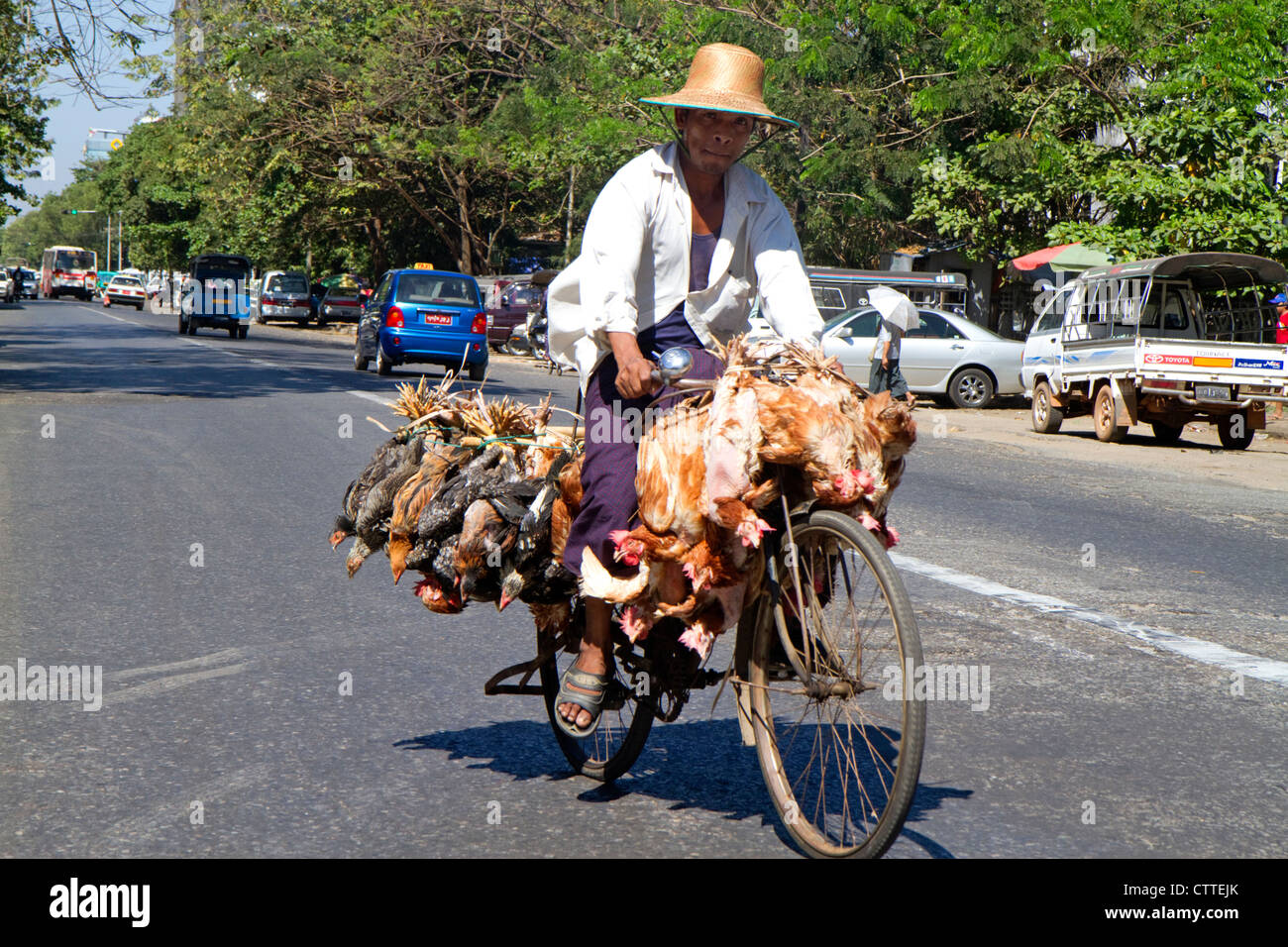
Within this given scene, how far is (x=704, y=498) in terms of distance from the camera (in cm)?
333

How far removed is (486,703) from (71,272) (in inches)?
3602

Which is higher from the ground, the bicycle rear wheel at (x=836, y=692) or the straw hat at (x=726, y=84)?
the straw hat at (x=726, y=84)

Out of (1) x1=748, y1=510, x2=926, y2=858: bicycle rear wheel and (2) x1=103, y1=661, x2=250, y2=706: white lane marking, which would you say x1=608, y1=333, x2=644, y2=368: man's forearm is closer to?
(1) x1=748, y1=510, x2=926, y2=858: bicycle rear wheel

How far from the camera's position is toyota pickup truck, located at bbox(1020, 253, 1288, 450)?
1591cm

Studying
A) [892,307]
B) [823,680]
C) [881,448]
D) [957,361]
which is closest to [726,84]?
[881,448]

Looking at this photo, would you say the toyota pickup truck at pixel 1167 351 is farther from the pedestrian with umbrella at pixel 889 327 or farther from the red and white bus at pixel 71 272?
the red and white bus at pixel 71 272

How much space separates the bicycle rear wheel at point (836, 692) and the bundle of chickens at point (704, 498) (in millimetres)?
114

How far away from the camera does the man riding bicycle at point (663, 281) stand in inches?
145

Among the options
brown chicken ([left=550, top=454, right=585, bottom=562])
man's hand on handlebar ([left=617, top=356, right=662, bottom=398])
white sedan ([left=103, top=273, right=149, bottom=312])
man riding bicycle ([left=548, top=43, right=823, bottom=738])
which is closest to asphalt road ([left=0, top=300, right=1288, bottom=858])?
man riding bicycle ([left=548, top=43, right=823, bottom=738])

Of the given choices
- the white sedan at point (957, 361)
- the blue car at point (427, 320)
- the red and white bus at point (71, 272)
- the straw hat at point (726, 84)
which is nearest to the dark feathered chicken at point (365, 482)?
the straw hat at point (726, 84)

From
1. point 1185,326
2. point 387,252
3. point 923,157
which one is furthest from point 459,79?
point 1185,326

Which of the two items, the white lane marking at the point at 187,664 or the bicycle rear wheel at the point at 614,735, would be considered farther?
the white lane marking at the point at 187,664

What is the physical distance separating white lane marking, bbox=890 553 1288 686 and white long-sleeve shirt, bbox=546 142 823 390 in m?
2.70

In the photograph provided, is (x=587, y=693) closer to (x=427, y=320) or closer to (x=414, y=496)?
(x=414, y=496)
